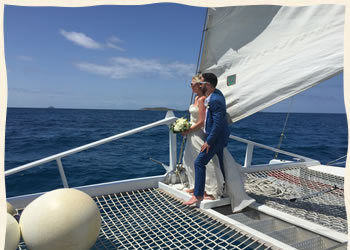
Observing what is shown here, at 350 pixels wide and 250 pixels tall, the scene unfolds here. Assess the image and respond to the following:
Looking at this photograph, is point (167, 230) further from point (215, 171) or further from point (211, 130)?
point (211, 130)

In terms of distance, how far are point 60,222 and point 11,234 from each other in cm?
39

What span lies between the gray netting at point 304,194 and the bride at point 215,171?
1.66 ft

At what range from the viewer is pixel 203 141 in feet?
13.3

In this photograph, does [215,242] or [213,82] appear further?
[213,82]

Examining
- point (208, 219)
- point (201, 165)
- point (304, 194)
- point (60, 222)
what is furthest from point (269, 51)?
point (60, 222)

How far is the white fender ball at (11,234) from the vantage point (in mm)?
2213

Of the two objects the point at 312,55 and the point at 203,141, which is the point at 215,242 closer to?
the point at 203,141

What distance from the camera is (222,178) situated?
13.0 feet

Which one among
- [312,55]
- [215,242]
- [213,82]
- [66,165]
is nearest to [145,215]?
[215,242]

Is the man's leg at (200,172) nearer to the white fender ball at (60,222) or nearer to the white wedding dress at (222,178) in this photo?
the white wedding dress at (222,178)

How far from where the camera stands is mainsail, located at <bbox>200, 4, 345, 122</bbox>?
9.50ft

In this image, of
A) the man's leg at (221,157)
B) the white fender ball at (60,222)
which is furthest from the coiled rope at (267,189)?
the white fender ball at (60,222)

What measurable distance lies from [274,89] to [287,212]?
5.62 ft

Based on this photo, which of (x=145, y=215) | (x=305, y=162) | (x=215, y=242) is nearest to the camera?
(x=215, y=242)
